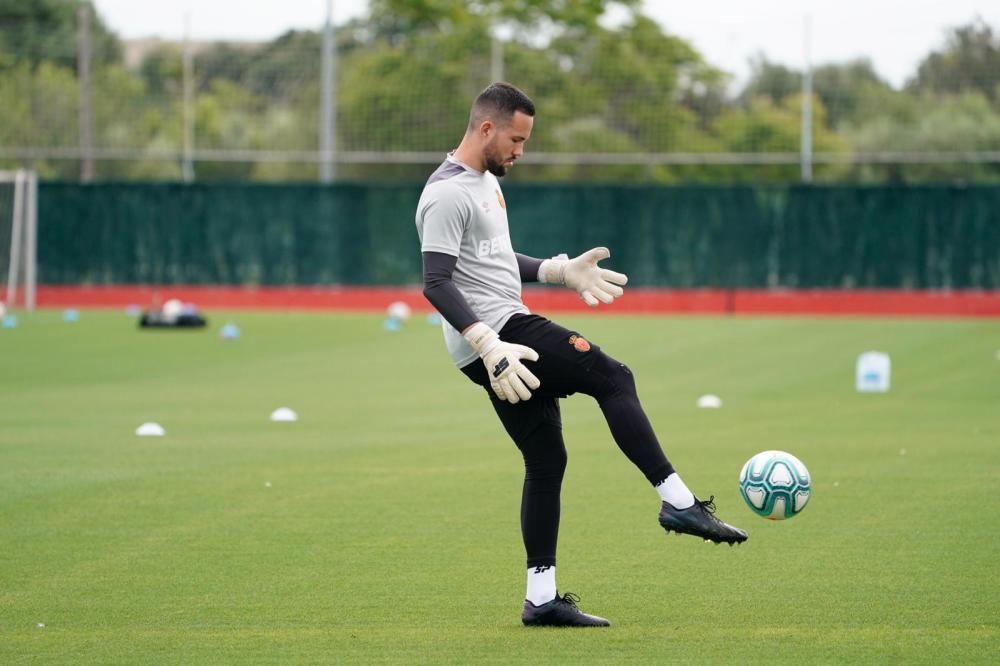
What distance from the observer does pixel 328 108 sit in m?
34.0

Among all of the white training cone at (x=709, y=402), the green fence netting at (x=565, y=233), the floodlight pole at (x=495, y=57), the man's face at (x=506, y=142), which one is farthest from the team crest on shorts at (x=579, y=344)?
the floodlight pole at (x=495, y=57)

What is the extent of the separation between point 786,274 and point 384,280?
7945mm

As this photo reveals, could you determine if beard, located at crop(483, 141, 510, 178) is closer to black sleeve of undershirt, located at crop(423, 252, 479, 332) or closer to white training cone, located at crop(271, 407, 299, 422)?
black sleeve of undershirt, located at crop(423, 252, 479, 332)

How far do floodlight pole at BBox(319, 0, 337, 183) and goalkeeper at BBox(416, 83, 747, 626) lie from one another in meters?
27.7

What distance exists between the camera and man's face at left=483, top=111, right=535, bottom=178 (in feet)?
21.7

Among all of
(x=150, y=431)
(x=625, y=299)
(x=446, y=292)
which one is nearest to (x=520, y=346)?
(x=446, y=292)

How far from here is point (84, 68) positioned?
3478 cm

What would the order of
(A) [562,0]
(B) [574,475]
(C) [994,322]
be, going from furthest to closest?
(A) [562,0] → (C) [994,322] → (B) [574,475]

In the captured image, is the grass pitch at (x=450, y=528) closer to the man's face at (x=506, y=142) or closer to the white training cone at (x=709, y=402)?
the white training cone at (x=709, y=402)

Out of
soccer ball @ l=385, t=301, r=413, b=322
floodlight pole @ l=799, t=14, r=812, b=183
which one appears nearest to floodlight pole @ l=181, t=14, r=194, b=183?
soccer ball @ l=385, t=301, r=413, b=322

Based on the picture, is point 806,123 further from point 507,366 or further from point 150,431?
point 507,366

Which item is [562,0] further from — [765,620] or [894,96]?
[765,620]

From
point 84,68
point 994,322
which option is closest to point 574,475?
point 994,322

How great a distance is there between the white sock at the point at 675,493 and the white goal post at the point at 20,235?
91.2 feet
